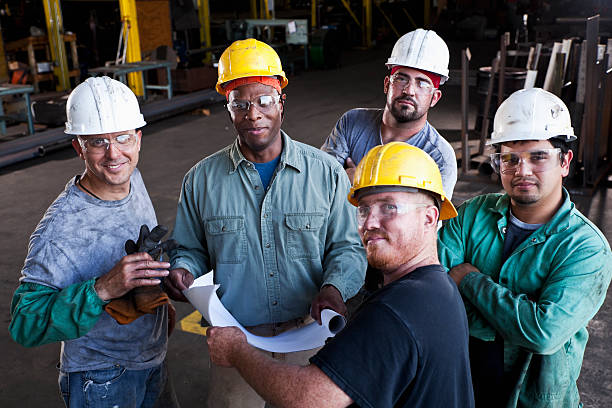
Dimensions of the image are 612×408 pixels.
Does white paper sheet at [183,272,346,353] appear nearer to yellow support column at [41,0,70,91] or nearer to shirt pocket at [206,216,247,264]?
shirt pocket at [206,216,247,264]

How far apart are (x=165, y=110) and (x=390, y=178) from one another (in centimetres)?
1044

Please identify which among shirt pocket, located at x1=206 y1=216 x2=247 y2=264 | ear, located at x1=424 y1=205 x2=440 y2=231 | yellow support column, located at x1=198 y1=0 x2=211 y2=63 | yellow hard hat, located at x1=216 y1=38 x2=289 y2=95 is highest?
yellow support column, located at x1=198 y1=0 x2=211 y2=63

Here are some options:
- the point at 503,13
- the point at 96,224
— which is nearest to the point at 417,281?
the point at 96,224

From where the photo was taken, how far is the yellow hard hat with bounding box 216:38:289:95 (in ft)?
7.69

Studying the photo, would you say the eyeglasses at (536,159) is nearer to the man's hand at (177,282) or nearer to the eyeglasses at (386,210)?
the eyeglasses at (386,210)

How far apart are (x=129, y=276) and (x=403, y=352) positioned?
102 cm

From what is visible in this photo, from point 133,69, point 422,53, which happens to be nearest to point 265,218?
point 422,53

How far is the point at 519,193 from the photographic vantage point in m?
2.11

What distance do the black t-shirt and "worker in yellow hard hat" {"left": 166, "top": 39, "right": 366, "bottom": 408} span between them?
2.87 feet

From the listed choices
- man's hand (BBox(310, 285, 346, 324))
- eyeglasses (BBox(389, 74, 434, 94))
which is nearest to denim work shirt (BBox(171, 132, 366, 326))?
man's hand (BBox(310, 285, 346, 324))

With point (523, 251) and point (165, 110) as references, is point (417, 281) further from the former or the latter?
point (165, 110)

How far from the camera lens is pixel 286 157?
2.42 meters

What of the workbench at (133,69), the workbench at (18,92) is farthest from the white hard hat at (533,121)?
the workbench at (133,69)

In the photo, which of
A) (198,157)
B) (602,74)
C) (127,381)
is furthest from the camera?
(198,157)
